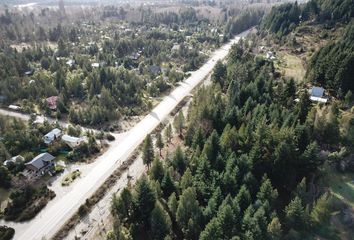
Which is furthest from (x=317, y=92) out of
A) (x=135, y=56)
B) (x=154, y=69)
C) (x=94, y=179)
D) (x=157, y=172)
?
(x=135, y=56)

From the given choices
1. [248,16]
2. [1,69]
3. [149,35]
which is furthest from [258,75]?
[248,16]

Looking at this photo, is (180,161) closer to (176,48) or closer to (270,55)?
(270,55)

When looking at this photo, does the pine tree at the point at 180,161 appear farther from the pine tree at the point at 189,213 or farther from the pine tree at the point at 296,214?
the pine tree at the point at 296,214

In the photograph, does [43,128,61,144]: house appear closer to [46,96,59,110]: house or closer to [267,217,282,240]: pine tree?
[46,96,59,110]: house

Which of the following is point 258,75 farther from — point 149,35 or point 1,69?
point 149,35

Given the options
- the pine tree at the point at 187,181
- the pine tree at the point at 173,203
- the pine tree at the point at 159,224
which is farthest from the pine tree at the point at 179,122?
the pine tree at the point at 159,224

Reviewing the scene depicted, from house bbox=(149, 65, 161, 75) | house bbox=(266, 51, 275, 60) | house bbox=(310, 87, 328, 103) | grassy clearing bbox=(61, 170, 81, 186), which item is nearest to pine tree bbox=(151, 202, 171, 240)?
grassy clearing bbox=(61, 170, 81, 186)

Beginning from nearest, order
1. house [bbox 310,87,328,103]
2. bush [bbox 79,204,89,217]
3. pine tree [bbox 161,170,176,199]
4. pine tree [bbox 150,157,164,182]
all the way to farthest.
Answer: pine tree [bbox 161,170,176,199] → bush [bbox 79,204,89,217] → pine tree [bbox 150,157,164,182] → house [bbox 310,87,328,103]
